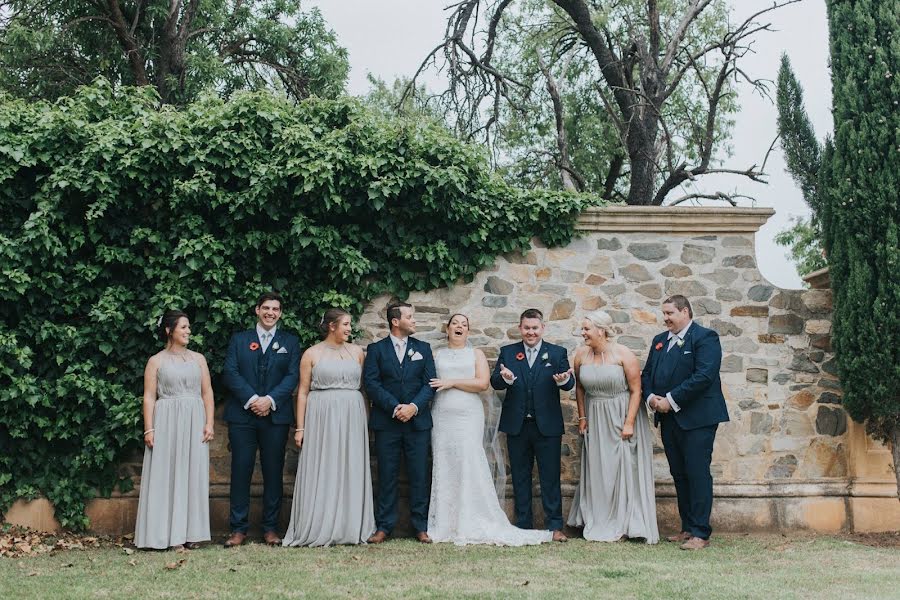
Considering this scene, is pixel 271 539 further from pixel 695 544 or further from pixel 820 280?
pixel 820 280

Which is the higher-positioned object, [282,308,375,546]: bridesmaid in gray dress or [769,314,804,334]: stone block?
[769,314,804,334]: stone block

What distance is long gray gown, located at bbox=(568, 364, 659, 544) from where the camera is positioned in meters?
6.04

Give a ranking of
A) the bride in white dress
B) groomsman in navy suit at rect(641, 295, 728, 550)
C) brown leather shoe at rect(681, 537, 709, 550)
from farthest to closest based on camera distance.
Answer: the bride in white dress, groomsman in navy suit at rect(641, 295, 728, 550), brown leather shoe at rect(681, 537, 709, 550)

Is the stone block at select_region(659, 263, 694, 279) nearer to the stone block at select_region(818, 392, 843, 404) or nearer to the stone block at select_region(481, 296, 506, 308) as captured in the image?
the stone block at select_region(481, 296, 506, 308)

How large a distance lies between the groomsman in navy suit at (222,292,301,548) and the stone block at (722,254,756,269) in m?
3.47

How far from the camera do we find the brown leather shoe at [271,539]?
6.00 meters

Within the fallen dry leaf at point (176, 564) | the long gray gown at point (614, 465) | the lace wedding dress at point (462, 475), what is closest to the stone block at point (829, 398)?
the long gray gown at point (614, 465)

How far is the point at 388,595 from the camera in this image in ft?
14.2

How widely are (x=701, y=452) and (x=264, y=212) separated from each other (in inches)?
147

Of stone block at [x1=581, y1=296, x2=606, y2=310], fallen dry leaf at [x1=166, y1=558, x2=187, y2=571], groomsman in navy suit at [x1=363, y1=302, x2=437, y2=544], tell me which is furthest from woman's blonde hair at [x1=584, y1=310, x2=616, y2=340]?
fallen dry leaf at [x1=166, y1=558, x2=187, y2=571]

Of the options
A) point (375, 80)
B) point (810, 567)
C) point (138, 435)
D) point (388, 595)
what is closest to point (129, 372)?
point (138, 435)

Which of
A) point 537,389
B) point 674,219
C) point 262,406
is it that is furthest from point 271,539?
point 674,219

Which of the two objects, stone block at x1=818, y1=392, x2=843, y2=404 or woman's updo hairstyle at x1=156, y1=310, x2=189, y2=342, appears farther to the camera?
stone block at x1=818, y1=392, x2=843, y2=404

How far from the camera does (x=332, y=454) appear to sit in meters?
6.02
